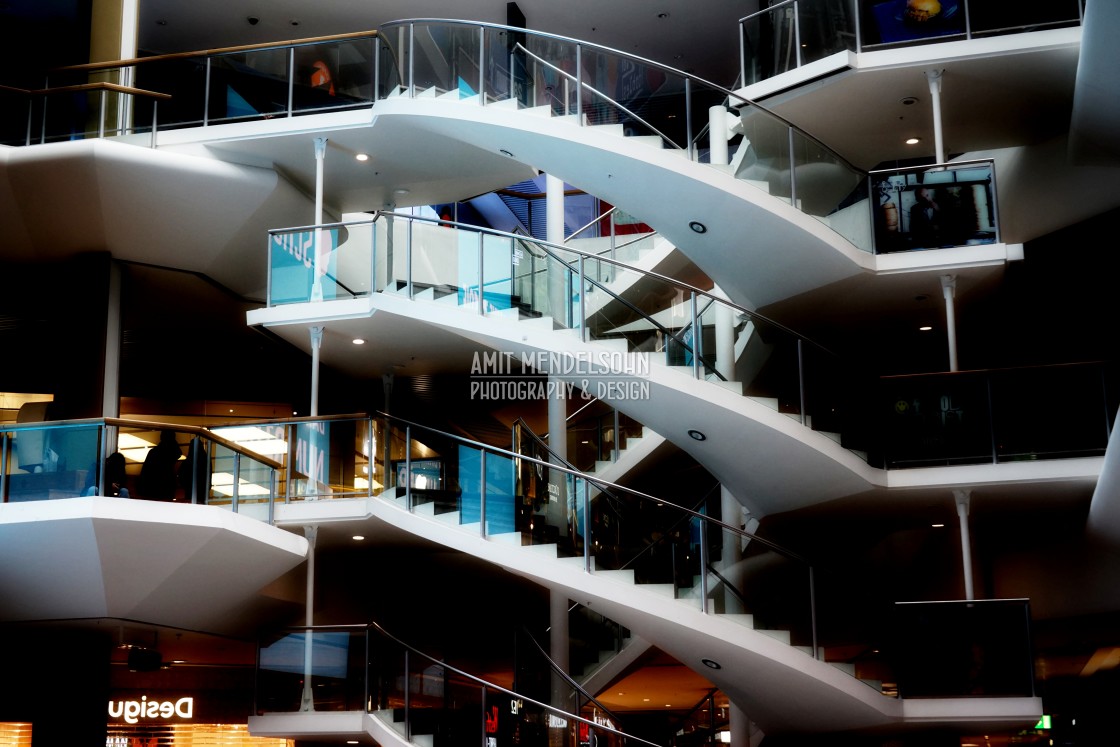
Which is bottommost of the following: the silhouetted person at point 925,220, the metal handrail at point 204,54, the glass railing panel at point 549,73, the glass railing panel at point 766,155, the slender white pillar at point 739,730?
the slender white pillar at point 739,730

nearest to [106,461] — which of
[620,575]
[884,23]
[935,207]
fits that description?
[620,575]

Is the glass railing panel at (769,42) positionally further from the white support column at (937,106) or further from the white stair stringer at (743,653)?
the white stair stringer at (743,653)

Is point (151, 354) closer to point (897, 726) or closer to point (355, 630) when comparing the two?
point (355, 630)

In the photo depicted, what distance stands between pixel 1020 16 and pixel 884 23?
138cm

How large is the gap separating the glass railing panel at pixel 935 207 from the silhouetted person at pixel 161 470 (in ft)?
24.0

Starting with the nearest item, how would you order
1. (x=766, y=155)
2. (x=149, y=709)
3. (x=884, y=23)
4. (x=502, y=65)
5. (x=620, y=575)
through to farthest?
(x=620, y=575) < (x=766, y=155) < (x=502, y=65) < (x=884, y=23) < (x=149, y=709)

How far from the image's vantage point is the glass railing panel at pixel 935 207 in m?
12.7

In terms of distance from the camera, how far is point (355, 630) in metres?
11.9

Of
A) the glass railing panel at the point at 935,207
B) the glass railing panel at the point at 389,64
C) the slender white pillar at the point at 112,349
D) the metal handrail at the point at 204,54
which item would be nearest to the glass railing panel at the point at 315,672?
the slender white pillar at the point at 112,349

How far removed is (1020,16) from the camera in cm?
1306

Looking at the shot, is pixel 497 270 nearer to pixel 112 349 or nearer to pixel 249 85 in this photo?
pixel 249 85

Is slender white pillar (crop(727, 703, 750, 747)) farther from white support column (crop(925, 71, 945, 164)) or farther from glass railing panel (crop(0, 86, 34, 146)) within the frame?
glass railing panel (crop(0, 86, 34, 146))

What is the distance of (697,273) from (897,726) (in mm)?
8050

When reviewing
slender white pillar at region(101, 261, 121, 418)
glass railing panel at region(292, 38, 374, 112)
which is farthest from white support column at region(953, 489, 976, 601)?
slender white pillar at region(101, 261, 121, 418)
